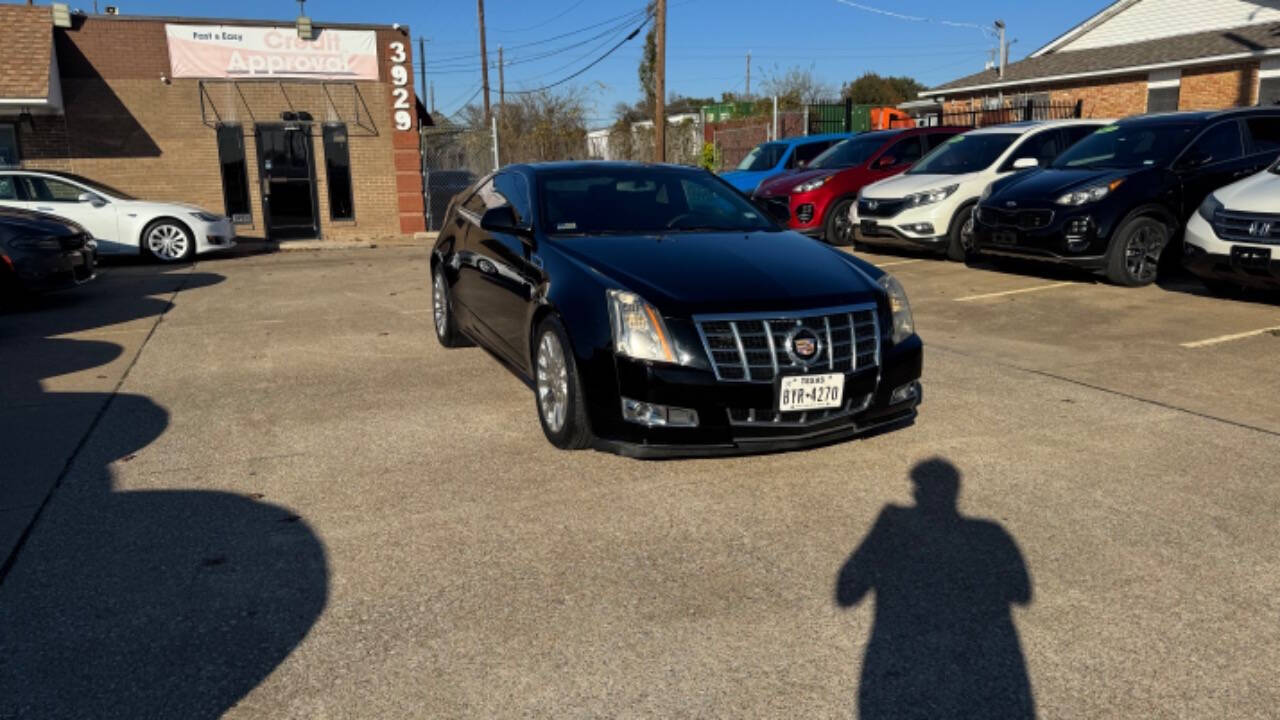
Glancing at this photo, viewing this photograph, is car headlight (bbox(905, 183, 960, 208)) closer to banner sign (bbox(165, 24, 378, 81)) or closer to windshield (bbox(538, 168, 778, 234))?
windshield (bbox(538, 168, 778, 234))

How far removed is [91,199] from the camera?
47.1 feet

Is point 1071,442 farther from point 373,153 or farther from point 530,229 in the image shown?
point 373,153

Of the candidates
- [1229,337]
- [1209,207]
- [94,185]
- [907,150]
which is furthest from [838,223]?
[94,185]

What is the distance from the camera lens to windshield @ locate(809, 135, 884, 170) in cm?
1454

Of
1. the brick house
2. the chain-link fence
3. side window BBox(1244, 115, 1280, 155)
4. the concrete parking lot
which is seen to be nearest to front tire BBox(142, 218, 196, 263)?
the chain-link fence

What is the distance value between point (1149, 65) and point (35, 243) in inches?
986

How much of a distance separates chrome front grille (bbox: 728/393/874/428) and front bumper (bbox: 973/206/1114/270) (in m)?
6.24

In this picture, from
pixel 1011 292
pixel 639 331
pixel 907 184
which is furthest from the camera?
pixel 907 184

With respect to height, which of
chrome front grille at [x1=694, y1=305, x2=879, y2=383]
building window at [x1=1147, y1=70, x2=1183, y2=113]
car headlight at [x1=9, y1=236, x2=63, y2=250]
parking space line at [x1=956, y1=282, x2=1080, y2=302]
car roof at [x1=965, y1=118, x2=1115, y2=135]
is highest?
building window at [x1=1147, y1=70, x2=1183, y2=113]

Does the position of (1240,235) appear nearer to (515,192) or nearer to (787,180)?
(515,192)

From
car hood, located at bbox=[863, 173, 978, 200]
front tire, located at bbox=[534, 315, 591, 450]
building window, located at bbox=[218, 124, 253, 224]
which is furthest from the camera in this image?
building window, located at bbox=[218, 124, 253, 224]

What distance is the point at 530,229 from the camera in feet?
17.9

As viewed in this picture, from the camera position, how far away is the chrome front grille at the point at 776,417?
13.8ft

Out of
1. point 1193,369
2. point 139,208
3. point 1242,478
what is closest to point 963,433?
point 1242,478
